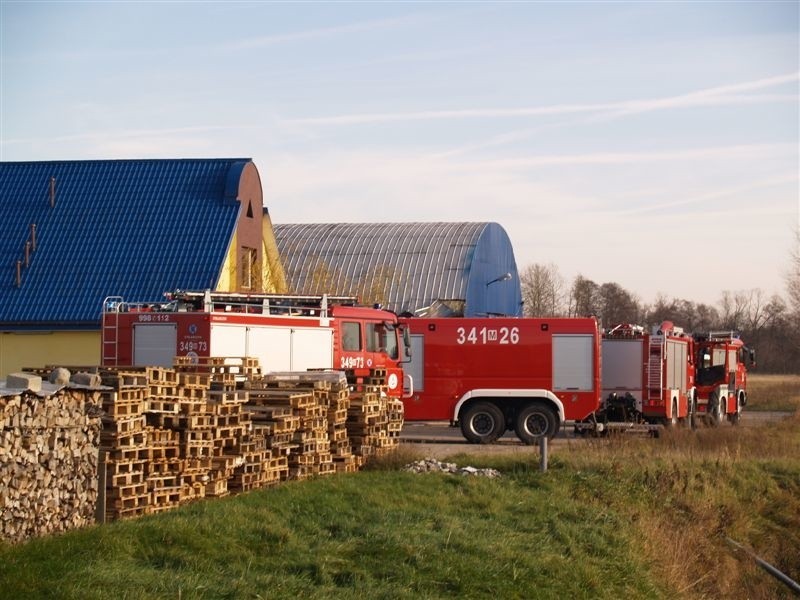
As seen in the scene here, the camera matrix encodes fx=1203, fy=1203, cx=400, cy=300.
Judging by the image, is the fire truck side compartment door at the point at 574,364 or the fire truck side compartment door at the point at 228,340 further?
the fire truck side compartment door at the point at 574,364

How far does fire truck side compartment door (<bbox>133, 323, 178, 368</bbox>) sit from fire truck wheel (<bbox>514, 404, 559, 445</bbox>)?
27.8 feet

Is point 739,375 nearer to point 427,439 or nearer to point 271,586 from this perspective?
point 427,439

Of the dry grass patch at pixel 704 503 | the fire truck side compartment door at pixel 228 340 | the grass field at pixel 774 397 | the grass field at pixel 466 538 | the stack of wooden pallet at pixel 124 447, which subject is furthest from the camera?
the grass field at pixel 774 397

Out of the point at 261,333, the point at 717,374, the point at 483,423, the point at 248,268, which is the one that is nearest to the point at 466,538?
the point at 261,333

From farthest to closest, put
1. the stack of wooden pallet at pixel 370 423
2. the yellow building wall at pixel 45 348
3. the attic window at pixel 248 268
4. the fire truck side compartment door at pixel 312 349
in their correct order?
the attic window at pixel 248 268 → the yellow building wall at pixel 45 348 → the fire truck side compartment door at pixel 312 349 → the stack of wooden pallet at pixel 370 423

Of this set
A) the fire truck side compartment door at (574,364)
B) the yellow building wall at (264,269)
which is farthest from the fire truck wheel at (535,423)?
the yellow building wall at (264,269)

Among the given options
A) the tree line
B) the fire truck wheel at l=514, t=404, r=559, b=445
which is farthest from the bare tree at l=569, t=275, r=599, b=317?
the fire truck wheel at l=514, t=404, r=559, b=445

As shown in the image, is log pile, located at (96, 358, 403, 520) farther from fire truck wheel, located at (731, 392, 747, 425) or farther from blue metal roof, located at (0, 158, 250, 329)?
fire truck wheel, located at (731, 392, 747, 425)

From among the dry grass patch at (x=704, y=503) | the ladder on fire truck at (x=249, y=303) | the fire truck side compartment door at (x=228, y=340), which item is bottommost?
the dry grass patch at (x=704, y=503)

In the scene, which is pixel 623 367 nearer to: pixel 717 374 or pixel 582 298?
pixel 717 374

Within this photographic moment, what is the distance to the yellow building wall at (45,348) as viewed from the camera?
33.7m

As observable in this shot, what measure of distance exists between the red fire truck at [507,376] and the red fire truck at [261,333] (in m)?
1.59

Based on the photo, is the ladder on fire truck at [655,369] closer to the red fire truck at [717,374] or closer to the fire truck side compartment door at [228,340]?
the red fire truck at [717,374]

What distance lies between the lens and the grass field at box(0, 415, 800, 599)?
10242 millimetres
